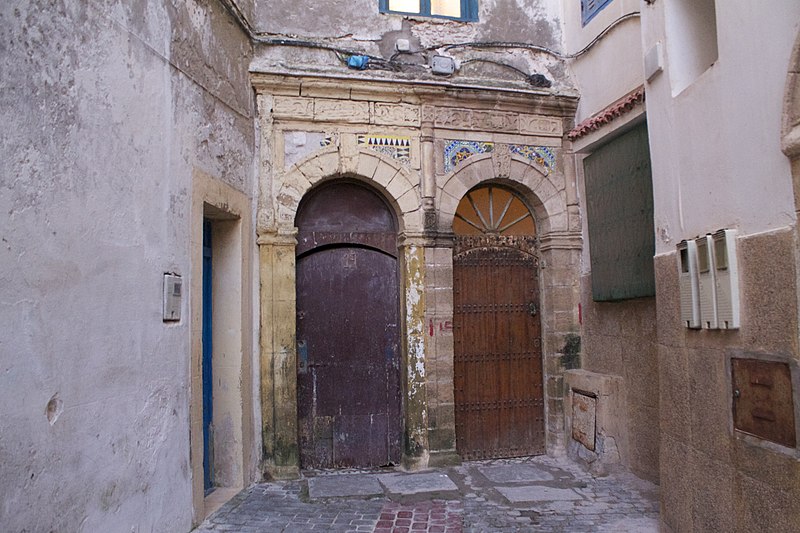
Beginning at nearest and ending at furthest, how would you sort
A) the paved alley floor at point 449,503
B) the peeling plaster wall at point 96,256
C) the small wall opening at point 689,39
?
the peeling plaster wall at point 96,256, the small wall opening at point 689,39, the paved alley floor at point 449,503

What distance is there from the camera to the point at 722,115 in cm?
348

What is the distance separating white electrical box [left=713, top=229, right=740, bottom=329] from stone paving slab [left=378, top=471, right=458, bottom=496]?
2.79 m

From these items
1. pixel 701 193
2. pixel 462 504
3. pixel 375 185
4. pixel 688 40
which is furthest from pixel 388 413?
pixel 688 40

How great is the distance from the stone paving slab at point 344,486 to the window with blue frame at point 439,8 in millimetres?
4356

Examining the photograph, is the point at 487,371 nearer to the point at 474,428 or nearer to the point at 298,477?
the point at 474,428

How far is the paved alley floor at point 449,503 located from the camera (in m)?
4.62

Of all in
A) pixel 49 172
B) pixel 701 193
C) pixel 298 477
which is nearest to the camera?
pixel 49 172

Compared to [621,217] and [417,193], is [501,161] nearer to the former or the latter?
[417,193]

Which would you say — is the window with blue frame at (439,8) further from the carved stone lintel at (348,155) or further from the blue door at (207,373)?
the blue door at (207,373)

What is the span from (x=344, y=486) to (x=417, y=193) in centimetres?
269

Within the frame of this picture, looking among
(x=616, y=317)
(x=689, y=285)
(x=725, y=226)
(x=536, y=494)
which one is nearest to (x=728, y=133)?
(x=725, y=226)

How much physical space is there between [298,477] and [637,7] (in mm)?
4947

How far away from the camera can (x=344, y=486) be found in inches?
219

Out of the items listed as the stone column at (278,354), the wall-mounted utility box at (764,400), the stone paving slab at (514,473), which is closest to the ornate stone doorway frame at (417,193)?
the stone column at (278,354)
